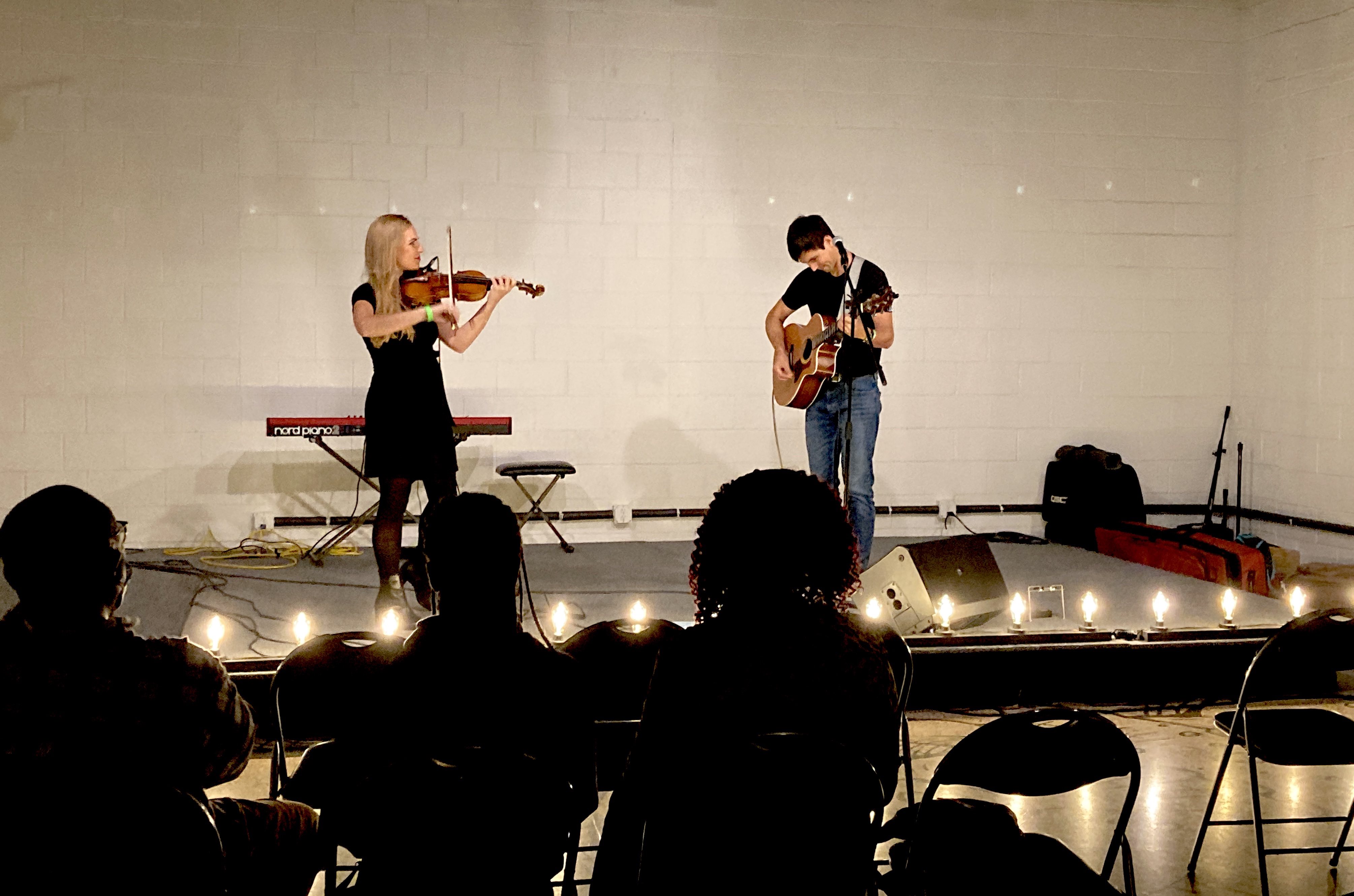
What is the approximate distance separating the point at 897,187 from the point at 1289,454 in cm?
281

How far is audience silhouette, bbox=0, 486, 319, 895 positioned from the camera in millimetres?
1776

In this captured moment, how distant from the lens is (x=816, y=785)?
68.4 inches

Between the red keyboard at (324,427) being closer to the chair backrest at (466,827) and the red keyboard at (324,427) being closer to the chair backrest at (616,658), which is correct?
the chair backrest at (616,658)

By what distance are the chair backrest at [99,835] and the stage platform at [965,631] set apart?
201 centimetres

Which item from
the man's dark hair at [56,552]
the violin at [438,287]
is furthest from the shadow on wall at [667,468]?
the man's dark hair at [56,552]

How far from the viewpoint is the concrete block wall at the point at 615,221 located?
6.49m

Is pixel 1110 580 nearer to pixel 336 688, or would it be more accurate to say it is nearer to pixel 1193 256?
pixel 1193 256

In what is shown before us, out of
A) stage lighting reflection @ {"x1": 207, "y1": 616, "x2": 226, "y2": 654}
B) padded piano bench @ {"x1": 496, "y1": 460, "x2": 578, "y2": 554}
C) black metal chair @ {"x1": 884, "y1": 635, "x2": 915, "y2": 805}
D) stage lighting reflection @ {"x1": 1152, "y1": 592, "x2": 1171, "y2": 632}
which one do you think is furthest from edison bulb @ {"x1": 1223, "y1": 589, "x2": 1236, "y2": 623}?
stage lighting reflection @ {"x1": 207, "y1": 616, "x2": 226, "y2": 654}

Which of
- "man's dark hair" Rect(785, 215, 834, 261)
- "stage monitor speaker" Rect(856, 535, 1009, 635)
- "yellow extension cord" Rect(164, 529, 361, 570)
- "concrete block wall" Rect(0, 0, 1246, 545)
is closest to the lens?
"stage monitor speaker" Rect(856, 535, 1009, 635)

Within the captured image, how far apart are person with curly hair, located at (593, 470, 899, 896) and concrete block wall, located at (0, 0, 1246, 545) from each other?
16.8 feet

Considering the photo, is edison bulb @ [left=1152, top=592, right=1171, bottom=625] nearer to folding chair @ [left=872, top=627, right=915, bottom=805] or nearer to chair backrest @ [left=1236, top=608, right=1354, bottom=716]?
chair backrest @ [left=1236, top=608, right=1354, bottom=716]

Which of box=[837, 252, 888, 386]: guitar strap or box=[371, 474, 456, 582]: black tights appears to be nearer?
box=[371, 474, 456, 582]: black tights

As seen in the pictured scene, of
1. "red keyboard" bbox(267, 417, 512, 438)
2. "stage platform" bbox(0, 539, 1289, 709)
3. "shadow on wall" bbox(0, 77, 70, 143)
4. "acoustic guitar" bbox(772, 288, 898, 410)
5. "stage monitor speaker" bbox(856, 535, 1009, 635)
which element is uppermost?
"shadow on wall" bbox(0, 77, 70, 143)

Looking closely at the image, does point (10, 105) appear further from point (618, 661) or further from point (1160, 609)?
point (1160, 609)
